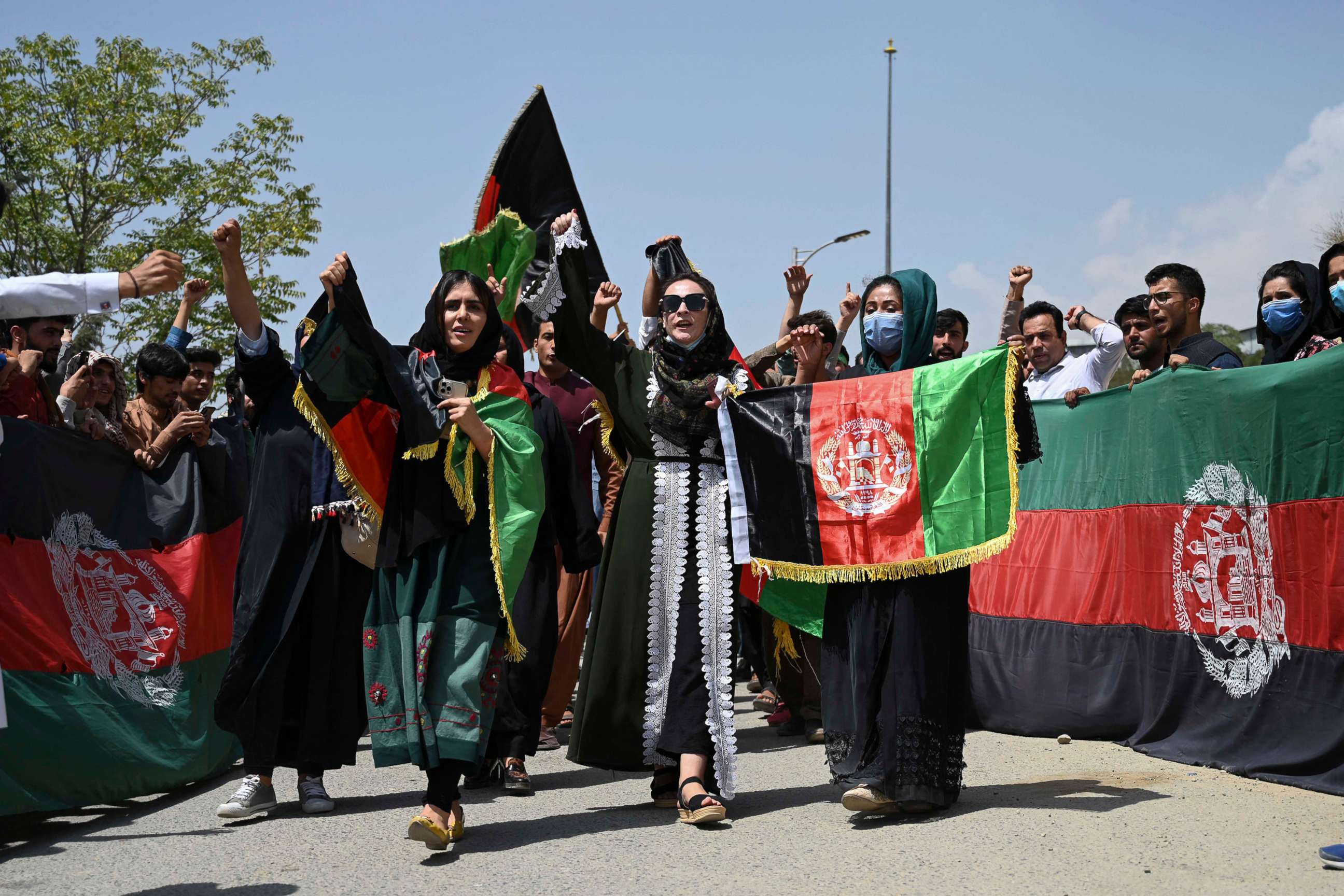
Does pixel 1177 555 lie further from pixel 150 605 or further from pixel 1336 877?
pixel 150 605

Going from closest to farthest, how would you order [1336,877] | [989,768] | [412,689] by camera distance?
[1336,877]
[412,689]
[989,768]

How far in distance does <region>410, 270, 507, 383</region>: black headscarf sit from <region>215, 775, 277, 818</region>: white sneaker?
194 centimetres

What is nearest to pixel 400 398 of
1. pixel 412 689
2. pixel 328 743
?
pixel 412 689

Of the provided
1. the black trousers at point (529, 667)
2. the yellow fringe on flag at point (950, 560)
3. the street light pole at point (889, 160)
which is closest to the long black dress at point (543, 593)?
the black trousers at point (529, 667)

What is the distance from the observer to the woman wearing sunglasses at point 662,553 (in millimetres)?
5266

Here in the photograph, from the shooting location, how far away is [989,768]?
19.6ft

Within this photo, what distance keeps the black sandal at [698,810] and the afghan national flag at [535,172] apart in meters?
3.10

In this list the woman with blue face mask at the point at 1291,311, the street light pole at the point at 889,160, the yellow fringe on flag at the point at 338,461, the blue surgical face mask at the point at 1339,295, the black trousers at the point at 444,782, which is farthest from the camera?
the street light pole at the point at 889,160

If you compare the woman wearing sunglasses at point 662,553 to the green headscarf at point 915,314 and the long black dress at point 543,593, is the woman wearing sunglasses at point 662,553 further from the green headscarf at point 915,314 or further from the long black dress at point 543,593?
the green headscarf at point 915,314

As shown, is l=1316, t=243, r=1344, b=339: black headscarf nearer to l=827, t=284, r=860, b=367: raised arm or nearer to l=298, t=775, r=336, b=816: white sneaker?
l=827, t=284, r=860, b=367: raised arm

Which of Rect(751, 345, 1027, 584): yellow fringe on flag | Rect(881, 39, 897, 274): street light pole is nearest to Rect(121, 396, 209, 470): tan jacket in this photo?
Rect(751, 345, 1027, 584): yellow fringe on flag

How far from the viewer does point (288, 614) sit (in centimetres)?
557

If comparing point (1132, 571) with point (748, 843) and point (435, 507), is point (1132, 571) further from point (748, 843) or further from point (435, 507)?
point (435, 507)

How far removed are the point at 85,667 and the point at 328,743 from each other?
46.1 inches
